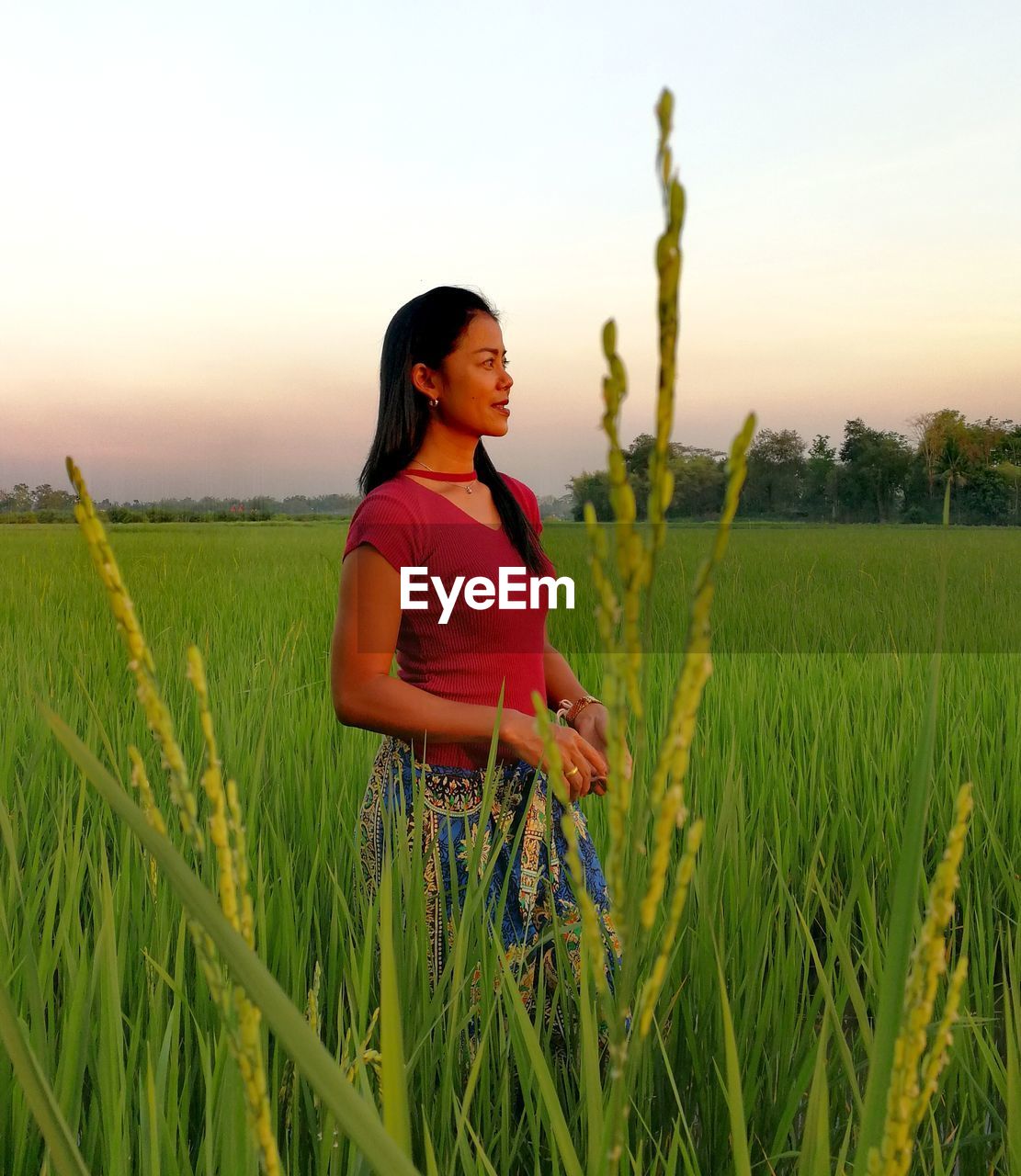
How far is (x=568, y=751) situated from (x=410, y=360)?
827 mm

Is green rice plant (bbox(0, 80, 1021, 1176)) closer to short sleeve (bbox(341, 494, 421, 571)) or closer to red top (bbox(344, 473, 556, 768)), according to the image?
red top (bbox(344, 473, 556, 768))

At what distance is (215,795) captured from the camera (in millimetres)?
287

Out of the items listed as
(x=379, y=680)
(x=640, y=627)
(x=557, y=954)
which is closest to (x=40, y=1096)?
(x=640, y=627)

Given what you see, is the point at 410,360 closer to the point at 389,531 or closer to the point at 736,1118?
the point at 389,531

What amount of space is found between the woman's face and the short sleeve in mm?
227

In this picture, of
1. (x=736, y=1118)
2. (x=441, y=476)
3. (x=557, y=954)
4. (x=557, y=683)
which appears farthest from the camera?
(x=557, y=683)

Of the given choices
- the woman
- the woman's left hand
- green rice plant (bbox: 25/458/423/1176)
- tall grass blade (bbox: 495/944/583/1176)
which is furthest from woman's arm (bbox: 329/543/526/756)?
green rice plant (bbox: 25/458/423/1176)

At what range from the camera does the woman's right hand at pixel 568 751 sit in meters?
1.30

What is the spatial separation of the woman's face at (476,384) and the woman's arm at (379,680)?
32 centimetres

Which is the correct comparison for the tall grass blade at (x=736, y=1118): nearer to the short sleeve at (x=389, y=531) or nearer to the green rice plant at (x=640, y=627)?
the green rice plant at (x=640, y=627)

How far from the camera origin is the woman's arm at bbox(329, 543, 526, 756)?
5.05 feet

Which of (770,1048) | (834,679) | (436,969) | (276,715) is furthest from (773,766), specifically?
(834,679)

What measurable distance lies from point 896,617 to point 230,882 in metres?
6.35

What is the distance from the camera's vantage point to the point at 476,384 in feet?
5.64
